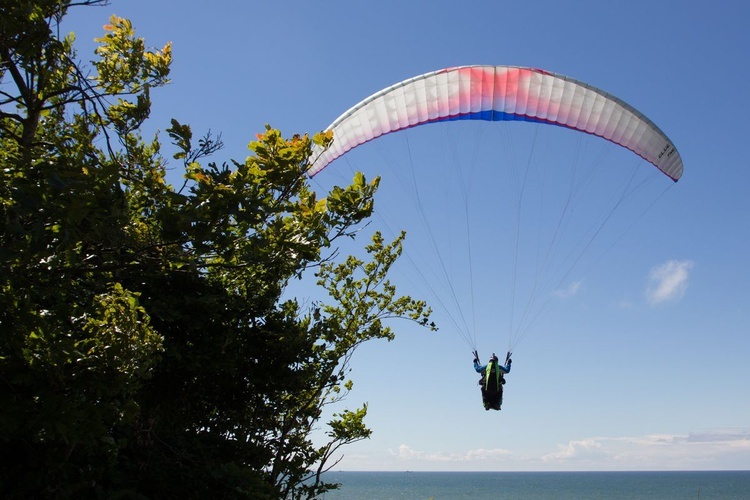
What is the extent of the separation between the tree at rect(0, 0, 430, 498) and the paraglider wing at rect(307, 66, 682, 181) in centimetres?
562

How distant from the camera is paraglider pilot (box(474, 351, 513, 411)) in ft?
44.5

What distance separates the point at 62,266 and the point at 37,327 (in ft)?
1.80

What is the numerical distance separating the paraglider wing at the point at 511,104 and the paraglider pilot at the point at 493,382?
17.7 ft

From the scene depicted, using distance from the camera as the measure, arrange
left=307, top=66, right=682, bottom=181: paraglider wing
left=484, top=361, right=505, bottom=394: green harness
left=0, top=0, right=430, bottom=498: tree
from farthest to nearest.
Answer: left=307, top=66, right=682, bottom=181: paraglider wing → left=484, top=361, right=505, bottom=394: green harness → left=0, top=0, right=430, bottom=498: tree

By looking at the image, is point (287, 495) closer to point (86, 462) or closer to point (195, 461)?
point (195, 461)

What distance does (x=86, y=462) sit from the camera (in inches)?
280

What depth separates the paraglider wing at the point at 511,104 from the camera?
13.9m

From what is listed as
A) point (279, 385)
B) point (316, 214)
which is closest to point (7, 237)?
point (316, 214)

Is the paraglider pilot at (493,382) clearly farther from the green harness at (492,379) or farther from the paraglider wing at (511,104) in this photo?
the paraglider wing at (511,104)

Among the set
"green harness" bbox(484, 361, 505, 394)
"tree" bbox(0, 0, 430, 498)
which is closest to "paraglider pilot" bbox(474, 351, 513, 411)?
"green harness" bbox(484, 361, 505, 394)

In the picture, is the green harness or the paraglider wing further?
the paraglider wing

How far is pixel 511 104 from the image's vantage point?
14.0 m

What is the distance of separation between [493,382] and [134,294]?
29.1 ft

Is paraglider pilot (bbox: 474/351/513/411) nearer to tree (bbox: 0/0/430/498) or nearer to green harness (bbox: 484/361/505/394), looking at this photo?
green harness (bbox: 484/361/505/394)
